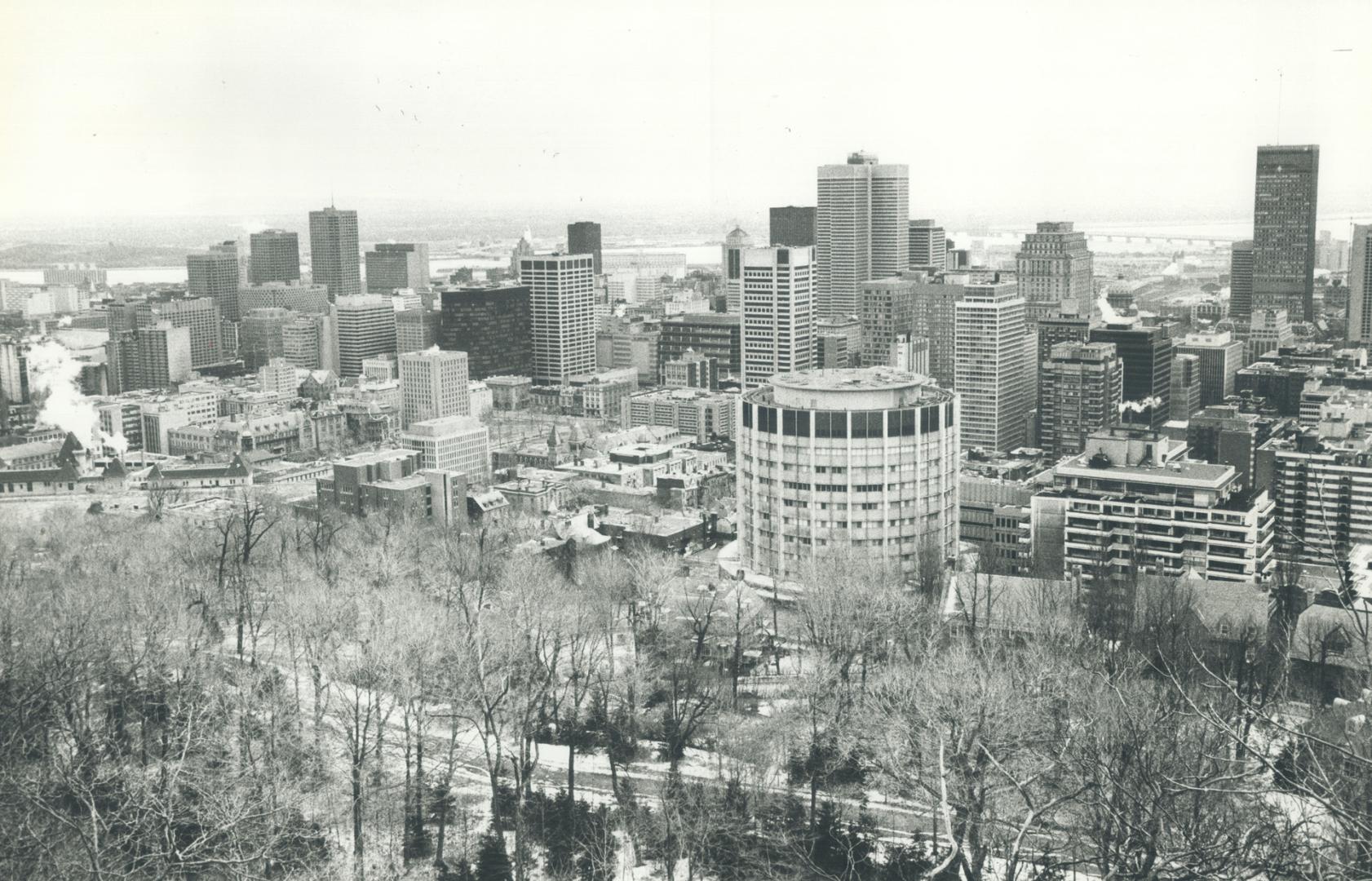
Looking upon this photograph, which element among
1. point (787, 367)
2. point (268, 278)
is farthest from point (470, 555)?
point (268, 278)

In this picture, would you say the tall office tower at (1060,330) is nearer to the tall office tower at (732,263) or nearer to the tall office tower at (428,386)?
the tall office tower at (732,263)

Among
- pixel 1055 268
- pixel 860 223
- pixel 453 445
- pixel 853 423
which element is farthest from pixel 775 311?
pixel 853 423

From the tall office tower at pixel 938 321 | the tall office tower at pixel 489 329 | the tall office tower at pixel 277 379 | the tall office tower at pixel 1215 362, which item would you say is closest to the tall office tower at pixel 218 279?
the tall office tower at pixel 277 379

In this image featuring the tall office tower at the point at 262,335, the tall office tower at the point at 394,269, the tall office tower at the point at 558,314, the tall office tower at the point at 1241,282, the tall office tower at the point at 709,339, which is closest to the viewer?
the tall office tower at the point at 1241,282

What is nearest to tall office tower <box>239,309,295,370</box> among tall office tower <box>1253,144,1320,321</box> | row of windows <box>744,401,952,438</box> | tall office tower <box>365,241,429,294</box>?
tall office tower <box>365,241,429,294</box>

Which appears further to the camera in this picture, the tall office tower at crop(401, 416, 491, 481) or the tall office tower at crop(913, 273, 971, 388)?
the tall office tower at crop(913, 273, 971, 388)

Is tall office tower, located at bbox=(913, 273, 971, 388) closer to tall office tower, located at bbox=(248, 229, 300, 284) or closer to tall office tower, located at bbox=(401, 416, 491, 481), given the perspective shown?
tall office tower, located at bbox=(401, 416, 491, 481)
